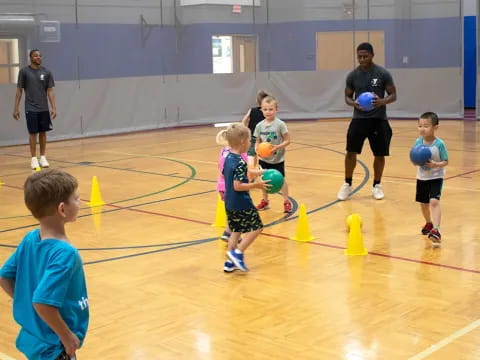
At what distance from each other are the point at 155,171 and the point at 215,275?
21.0ft

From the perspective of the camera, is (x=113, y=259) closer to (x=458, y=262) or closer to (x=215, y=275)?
(x=215, y=275)

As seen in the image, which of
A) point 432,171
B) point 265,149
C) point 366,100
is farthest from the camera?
point 366,100

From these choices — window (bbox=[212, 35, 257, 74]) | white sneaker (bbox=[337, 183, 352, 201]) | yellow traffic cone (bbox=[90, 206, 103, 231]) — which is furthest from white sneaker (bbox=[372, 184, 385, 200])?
window (bbox=[212, 35, 257, 74])

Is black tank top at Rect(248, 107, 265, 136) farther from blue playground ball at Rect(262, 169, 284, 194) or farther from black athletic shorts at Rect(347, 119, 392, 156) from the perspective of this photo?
blue playground ball at Rect(262, 169, 284, 194)

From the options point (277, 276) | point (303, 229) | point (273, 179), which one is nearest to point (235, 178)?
point (273, 179)

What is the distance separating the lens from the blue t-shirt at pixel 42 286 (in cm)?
296

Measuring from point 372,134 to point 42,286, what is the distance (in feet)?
24.4

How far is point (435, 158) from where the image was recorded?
720 cm

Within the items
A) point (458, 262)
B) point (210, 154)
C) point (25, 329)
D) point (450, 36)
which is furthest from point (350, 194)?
point (450, 36)

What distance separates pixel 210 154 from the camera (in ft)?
49.0

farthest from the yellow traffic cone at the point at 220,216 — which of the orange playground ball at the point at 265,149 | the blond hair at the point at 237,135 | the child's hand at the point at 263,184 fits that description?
the blond hair at the point at 237,135

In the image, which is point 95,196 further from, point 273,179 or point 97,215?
point 273,179

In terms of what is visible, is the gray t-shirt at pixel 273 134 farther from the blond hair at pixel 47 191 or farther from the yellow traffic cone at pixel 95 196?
the blond hair at pixel 47 191

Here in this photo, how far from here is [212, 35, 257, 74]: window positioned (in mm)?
21578
